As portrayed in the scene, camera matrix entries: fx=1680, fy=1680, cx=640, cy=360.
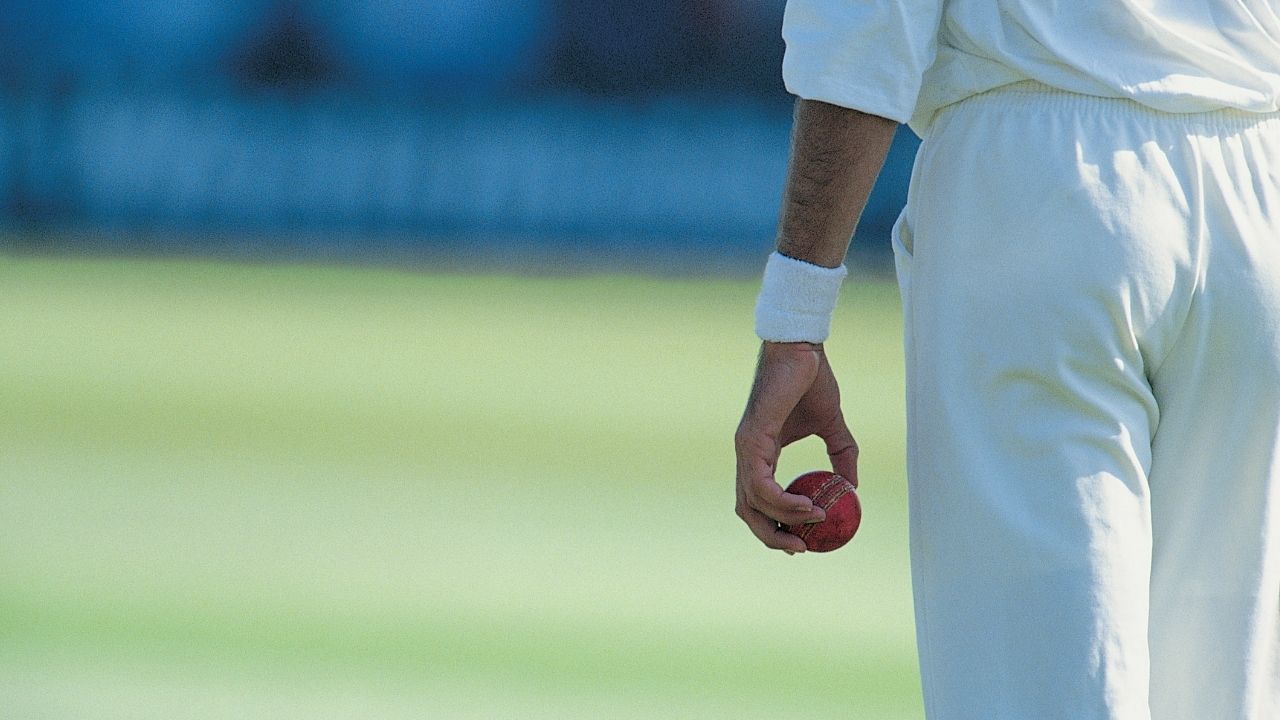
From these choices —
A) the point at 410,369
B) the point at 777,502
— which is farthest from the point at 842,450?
the point at 410,369

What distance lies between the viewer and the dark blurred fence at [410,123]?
30.4ft

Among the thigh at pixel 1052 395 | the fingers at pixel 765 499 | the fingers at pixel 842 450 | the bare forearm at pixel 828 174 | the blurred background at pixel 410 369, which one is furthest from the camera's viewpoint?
the blurred background at pixel 410 369

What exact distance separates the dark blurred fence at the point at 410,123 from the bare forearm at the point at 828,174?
25.1ft

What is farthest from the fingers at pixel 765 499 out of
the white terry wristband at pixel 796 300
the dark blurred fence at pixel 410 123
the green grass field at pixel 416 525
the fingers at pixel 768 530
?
the dark blurred fence at pixel 410 123

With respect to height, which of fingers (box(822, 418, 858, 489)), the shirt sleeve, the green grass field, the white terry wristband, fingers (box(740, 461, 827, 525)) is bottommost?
the green grass field

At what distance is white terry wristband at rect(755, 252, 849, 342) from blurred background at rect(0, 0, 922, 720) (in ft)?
5.49

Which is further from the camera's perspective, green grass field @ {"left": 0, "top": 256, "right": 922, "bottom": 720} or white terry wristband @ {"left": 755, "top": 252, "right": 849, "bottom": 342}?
green grass field @ {"left": 0, "top": 256, "right": 922, "bottom": 720}

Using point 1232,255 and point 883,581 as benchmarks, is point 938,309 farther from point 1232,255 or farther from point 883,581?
point 883,581

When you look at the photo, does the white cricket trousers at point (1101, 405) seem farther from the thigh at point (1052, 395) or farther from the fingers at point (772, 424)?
the fingers at point (772, 424)

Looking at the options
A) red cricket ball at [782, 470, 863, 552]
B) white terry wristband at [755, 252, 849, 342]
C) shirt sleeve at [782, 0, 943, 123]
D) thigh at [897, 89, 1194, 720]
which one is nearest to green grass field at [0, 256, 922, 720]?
red cricket ball at [782, 470, 863, 552]

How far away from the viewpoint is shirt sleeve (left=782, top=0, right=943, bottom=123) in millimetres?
1424

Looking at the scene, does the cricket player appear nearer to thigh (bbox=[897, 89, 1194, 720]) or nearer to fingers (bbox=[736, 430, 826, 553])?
thigh (bbox=[897, 89, 1194, 720])

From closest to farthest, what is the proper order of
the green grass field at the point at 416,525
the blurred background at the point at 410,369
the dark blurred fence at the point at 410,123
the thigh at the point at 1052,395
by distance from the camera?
the thigh at the point at 1052,395, the green grass field at the point at 416,525, the blurred background at the point at 410,369, the dark blurred fence at the point at 410,123

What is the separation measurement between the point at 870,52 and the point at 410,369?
541 cm
